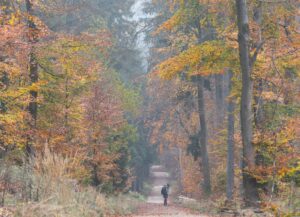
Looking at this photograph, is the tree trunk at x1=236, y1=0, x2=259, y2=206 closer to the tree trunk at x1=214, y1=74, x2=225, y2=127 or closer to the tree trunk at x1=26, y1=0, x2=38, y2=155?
the tree trunk at x1=26, y1=0, x2=38, y2=155


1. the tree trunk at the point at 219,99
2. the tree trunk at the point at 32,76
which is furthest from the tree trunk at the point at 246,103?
the tree trunk at the point at 219,99

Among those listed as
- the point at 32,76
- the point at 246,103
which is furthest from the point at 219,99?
the point at 246,103

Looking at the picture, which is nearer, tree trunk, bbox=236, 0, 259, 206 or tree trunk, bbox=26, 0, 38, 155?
tree trunk, bbox=236, 0, 259, 206

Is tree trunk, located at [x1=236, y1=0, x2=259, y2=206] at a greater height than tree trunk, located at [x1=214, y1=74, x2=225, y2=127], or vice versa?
tree trunk, located at [x1=214, y1=74, x2=225, y2=127]

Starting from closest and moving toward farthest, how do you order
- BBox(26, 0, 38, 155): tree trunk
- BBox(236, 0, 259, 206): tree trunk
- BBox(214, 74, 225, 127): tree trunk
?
BBox(236, 0, 259, 206): tree trunk < BBox(26, 0, 38, 155): tree trunk < BBox(214, 74, 225, 127): tree trunk

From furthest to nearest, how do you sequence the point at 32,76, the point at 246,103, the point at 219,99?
the point at 219,99 < the point at 32,76 < the point at 246,103

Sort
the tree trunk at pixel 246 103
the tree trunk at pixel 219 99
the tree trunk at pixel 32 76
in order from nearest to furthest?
1. the tree trunk at pixel 246 103
2. the tree trunk at pixel 32 76
3. the tree trunk at pixel 219 99

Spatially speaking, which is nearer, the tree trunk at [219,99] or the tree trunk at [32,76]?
the tree trunk at [32,76]

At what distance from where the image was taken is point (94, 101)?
19.2 meters

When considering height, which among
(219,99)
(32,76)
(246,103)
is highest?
(219,99)

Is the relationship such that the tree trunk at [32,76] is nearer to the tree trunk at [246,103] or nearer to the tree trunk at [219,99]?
the tree trunk at [246,103]

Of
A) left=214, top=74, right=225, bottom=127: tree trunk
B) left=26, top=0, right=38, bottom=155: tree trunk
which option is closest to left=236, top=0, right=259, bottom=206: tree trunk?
left=26, top=0, right=38, bottom=155: tree trunk

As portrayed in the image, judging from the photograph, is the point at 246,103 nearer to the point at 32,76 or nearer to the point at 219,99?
the point at 32,76

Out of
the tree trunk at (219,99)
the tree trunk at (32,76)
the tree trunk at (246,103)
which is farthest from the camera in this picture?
the tree trunk at (219,99)
